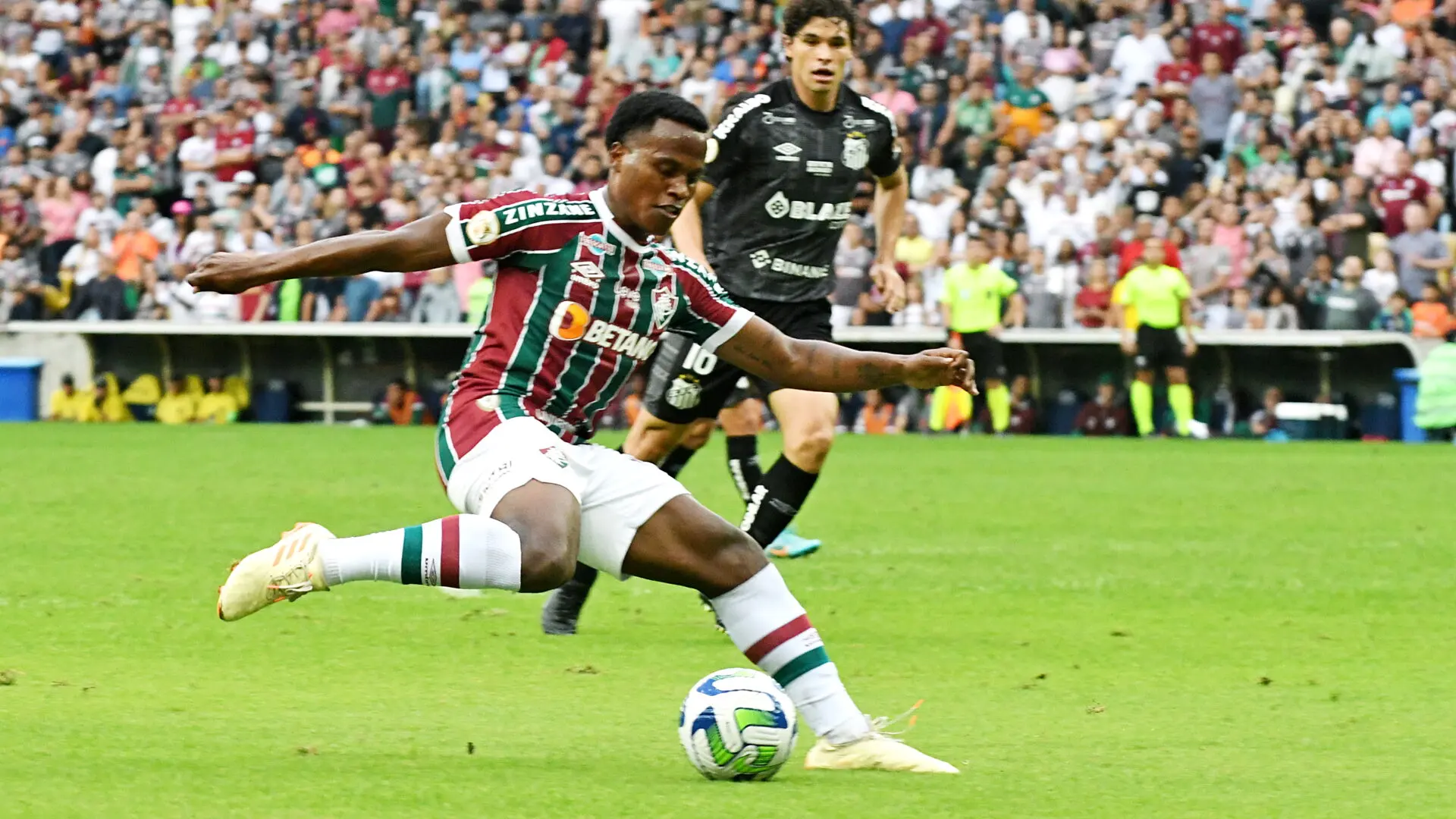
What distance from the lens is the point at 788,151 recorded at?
9070 mm

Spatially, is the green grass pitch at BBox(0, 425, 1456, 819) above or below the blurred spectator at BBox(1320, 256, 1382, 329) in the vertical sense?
above

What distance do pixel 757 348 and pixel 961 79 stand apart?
19.7m

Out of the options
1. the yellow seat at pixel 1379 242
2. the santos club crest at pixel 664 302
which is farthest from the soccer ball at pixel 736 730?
the yellow seat at pixel 1379 242

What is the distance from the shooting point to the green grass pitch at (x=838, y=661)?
5.08 metres

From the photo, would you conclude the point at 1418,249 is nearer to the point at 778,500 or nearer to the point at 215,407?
the point at 215,407

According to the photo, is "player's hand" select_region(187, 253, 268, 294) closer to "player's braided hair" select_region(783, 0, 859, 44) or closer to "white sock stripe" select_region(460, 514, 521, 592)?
"white sock stripe" select_region(460, 514, 521, 592)

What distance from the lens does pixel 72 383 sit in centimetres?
2559

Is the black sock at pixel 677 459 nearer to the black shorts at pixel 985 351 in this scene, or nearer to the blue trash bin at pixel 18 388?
the black shorts at pixel 985 351

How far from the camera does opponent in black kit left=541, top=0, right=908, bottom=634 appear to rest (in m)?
8.71

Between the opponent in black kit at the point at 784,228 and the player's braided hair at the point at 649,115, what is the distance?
2.86m

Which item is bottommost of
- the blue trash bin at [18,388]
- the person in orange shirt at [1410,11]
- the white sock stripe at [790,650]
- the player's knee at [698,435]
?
the blue trash bin at [18,388]

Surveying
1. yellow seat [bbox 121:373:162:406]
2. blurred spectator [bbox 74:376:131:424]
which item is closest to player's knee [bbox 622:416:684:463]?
blurred spectator [bbox 74:376:131:424]

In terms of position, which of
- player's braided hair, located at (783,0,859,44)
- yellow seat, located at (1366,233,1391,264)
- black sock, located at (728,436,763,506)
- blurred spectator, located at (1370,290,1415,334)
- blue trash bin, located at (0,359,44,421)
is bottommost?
blue trash bin, located at (0,359,44,421)

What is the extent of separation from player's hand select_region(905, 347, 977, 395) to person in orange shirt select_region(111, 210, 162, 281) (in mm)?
21794
